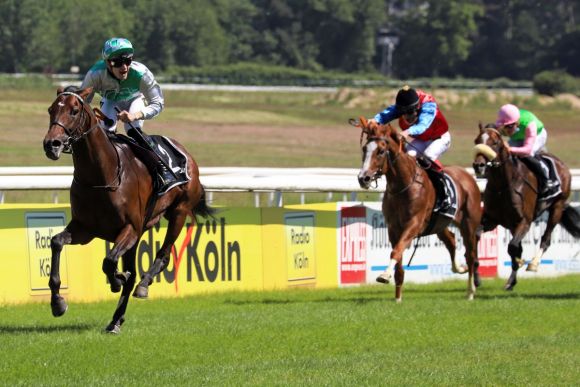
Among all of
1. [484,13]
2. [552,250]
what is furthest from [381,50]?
[552,250]

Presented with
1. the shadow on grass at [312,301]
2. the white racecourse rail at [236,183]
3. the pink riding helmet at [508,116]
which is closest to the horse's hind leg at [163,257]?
the shadow on grass at [312,301]

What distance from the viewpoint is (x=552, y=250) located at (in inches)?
741

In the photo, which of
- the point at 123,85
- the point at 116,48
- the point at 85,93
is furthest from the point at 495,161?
the point at 85,93

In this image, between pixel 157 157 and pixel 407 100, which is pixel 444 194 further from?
pixel 157 157

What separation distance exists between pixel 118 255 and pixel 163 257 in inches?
48.0

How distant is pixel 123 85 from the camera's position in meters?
11.2

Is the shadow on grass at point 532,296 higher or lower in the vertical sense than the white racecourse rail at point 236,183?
lower

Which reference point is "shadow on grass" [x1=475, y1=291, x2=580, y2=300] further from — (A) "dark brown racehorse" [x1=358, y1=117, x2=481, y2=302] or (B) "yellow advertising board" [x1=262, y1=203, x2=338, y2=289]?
(B) "yellow advertising board" [x1=262, y1=203, x2=338, y2=289]

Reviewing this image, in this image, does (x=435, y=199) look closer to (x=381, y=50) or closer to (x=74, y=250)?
(x=74, y=250)

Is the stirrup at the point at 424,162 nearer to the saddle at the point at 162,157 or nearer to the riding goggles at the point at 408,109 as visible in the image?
the riding goggles at the point at 408,109

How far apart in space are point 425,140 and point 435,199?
2.76 feet

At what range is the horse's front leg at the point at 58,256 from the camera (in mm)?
10023

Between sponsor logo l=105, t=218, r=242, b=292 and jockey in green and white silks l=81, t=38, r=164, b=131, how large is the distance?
8.81 ft

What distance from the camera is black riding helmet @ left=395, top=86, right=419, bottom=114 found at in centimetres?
1396
